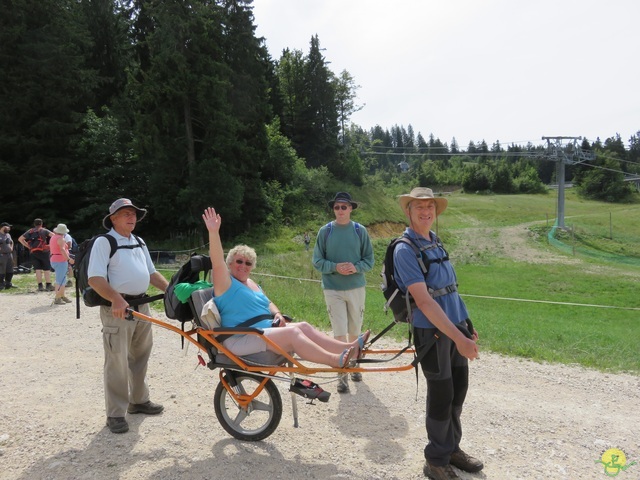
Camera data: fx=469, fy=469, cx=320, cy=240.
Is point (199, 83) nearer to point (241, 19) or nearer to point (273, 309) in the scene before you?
point (241, 19)

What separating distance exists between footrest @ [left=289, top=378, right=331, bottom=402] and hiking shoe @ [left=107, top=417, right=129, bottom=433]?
1894mm

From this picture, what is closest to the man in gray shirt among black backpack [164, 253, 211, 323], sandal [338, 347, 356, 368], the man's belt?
the man's belt

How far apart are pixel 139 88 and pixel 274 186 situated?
11.8m

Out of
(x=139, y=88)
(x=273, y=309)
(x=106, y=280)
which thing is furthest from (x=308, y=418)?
(x=139, y=88)

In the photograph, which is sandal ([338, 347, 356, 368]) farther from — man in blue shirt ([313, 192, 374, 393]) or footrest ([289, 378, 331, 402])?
man in blue shirt ([313, 192, 374, 393])


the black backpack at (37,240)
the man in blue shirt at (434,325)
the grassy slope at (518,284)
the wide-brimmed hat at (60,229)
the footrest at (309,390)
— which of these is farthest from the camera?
the black backpack at (37,240)

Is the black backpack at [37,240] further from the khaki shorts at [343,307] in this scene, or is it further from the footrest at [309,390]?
the footrest at [309,390]

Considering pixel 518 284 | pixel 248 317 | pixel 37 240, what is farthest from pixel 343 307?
pixel 518 284

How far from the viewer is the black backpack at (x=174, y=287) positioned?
4562mm

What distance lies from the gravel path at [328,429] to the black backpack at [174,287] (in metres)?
1.20

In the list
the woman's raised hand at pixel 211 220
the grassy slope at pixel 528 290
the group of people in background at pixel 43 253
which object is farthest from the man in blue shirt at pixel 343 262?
the group of people in background at pixel 43 253

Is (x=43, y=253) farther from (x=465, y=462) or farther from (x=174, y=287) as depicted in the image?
(x=465, y=462)

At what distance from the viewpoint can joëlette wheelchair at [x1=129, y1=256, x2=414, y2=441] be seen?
4121mm

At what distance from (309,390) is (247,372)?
63 centimetres
